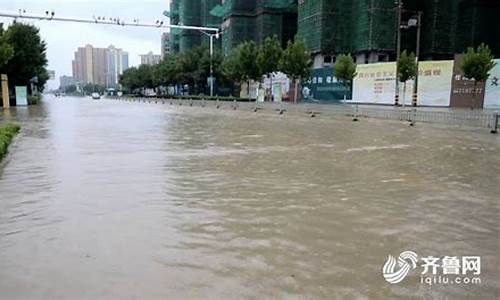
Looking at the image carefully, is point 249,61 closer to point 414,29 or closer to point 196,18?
point 414,29

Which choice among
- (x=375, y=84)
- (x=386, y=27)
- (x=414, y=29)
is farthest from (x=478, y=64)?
(x=414, y=29)

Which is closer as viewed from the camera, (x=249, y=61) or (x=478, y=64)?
(x=478, y=64)

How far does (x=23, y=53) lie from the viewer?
49500 millimetres

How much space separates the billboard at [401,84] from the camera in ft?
145

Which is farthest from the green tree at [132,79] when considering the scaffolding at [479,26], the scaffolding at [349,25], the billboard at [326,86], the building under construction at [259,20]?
the scaffolding at [479,26]

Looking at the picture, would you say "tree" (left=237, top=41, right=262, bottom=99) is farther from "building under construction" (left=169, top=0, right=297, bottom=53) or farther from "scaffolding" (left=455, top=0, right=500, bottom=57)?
"scaffolding" (left=455, top=0, right=500, bottom=57)

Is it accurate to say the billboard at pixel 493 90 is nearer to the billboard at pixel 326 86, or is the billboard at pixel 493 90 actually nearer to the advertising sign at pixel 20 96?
the billboard at pixel 326 86

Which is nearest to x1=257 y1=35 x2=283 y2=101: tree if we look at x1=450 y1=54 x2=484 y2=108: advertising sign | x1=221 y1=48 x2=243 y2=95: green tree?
x1=221 y1=48 x2=243 y2=95: green tree

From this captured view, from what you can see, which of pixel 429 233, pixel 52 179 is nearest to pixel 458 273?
pixel 429 233

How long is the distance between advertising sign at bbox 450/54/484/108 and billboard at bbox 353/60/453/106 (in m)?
0.53

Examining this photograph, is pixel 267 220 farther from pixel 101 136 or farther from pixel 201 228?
pixel 101 136

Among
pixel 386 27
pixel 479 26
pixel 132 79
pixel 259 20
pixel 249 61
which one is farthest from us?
pixel 132 79

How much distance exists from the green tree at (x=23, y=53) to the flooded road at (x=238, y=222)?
40403mm

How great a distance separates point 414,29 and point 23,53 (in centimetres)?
4634
